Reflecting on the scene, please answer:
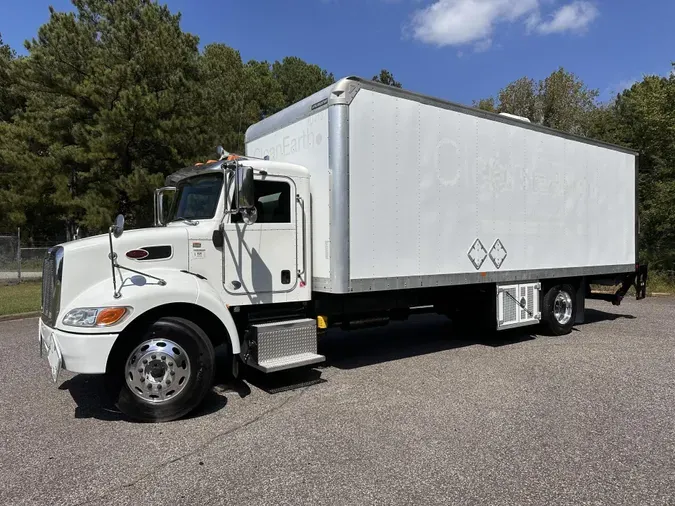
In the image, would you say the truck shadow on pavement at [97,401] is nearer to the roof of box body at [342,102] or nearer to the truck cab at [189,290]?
the truck cab at [189,290]

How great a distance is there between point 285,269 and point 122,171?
15.3 metres

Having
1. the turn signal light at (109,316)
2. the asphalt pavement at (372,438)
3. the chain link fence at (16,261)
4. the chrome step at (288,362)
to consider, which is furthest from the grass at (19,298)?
the chrome step at (288,362)

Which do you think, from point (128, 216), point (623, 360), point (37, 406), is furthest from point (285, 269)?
point (128, 216)

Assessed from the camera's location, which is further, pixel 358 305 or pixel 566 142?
pixel 566 142

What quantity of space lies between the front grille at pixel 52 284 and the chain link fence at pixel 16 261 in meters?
14.2

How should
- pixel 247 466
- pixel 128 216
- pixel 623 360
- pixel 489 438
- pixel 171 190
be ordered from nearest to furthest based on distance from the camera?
pixel 247 466, pixel 489 438, pixel 171 190, pixel 623 360, pixel 128 216

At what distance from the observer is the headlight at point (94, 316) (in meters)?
4.36

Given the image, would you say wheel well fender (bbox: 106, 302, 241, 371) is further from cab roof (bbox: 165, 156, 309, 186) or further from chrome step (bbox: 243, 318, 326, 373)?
cab roof (bbox: 165, 156, 309, 186)

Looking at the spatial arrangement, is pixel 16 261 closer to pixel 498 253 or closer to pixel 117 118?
pixel 117 118

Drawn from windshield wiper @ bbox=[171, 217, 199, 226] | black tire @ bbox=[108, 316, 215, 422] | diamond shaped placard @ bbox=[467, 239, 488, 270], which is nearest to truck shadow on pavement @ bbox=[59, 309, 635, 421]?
black tire @ bbox=[108, 316, 215, 422]

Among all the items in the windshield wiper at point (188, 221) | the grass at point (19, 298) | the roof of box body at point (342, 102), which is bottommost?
the grass at point (19, 298)

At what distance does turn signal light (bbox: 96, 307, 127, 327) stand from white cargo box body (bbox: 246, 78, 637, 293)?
89.0 inches

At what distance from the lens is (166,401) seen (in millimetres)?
4570

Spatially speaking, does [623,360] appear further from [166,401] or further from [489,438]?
[166,401]
